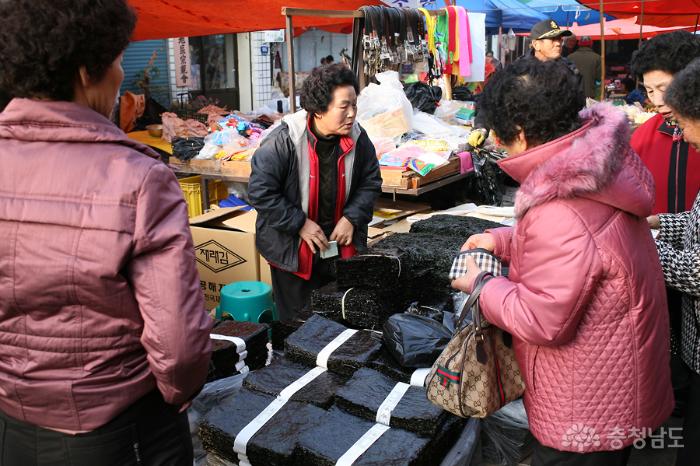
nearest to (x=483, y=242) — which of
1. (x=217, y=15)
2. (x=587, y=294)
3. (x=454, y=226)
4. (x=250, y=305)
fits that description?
(x=587, y=294)

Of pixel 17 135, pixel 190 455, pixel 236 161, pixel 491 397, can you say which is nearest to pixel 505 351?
pixel 491 397

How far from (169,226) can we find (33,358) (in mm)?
495

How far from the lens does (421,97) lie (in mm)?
7746

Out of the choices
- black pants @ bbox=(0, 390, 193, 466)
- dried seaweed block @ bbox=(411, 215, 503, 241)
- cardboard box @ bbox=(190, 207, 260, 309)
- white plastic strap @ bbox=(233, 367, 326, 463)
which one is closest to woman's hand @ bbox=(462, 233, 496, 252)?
white plastic strap @ bbox=(233, 367, 326, 463)

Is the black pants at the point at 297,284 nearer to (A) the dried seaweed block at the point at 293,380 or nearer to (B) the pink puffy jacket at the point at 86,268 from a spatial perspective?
(A) the dried seaweed block at the point at 293,380

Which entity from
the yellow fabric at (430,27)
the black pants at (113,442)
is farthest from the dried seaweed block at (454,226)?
the yellow fabric at (430,27)

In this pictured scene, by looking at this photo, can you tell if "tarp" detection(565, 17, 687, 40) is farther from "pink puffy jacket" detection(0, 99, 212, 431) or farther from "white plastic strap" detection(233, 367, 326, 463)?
"pink puffy jacket" detection(0, 99, 212, 431)

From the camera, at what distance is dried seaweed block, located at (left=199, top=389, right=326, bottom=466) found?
2.50m

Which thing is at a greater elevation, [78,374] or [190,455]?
[78,374]

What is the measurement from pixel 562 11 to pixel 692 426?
55.9 feet

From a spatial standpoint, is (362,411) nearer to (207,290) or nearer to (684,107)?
(684,107)

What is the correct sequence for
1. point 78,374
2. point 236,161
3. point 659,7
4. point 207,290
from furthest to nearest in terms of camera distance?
point 659,7 < point 236,161 < point 207,290 < point 78,374

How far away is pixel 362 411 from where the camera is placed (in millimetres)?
2650

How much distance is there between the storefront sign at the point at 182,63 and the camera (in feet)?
39.8
